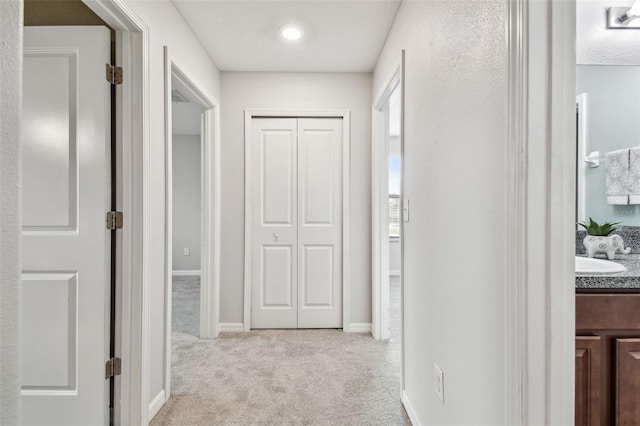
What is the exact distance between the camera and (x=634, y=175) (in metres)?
1.64

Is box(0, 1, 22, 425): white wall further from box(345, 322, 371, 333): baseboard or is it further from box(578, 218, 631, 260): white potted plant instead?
box(345, 322, 371, 333): baseboard

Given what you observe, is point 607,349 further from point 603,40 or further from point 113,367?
point 113,367

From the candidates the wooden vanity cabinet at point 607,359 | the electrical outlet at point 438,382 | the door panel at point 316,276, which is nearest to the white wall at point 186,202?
the door panel at point 316,276

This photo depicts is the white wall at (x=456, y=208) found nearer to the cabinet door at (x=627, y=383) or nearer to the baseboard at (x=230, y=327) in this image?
the cabinet door at (x=627, y=383)

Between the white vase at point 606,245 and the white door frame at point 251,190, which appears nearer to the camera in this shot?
the white vase at point 606,245

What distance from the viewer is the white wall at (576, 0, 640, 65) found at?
5.54ft

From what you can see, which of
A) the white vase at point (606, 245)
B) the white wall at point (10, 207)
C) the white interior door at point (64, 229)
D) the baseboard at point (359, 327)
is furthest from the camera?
the baseboard at point (359, 327)

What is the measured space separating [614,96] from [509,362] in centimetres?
164

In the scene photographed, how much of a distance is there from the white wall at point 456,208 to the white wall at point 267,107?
123 cm

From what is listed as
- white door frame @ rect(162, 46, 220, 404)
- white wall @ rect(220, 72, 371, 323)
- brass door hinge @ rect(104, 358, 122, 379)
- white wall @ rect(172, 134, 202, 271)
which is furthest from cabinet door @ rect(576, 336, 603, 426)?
white wall @ rect(172, 134, 202, 271)

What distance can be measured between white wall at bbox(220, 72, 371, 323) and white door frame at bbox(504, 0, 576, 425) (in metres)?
2.27

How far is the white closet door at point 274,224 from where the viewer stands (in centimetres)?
312

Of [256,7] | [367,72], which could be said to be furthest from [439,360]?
[367,72]

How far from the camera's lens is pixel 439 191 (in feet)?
4.59
